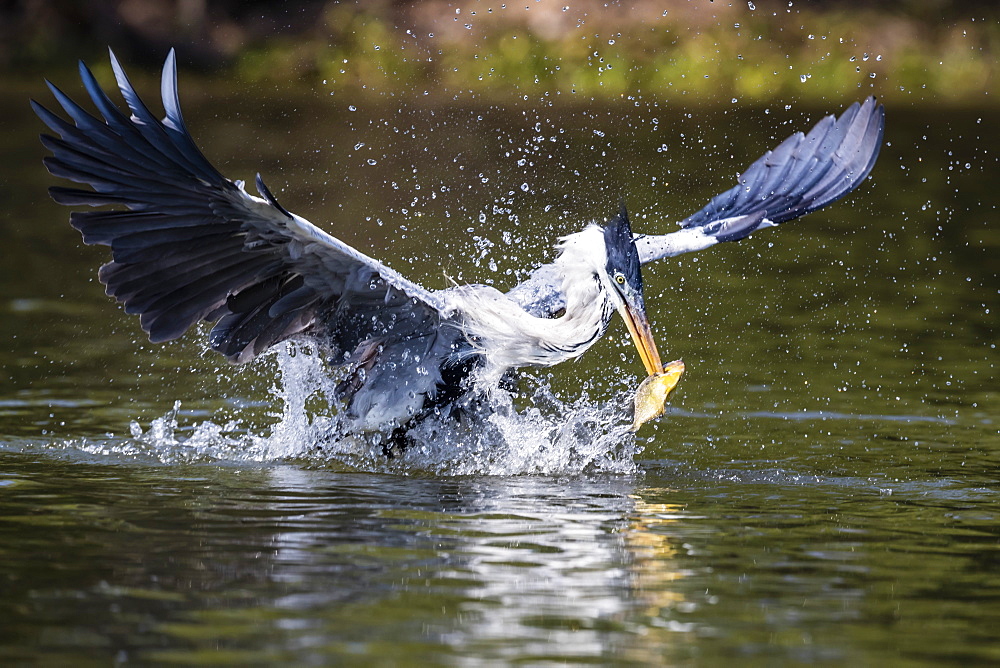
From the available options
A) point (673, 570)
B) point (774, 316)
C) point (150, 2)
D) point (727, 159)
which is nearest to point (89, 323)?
point (774, 316)

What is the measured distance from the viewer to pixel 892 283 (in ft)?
44.9

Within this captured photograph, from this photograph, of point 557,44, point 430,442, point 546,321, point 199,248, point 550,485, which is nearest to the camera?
point 199,248

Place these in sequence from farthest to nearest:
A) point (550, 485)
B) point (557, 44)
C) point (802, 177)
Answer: point (557, 44) < point (802, 177) < point (550, 485)

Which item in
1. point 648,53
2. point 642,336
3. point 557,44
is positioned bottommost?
point 642,336

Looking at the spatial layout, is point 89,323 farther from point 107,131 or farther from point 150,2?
point 150,2

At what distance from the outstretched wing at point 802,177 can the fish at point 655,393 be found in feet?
5.40

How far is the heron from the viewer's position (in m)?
6.86

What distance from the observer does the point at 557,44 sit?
29328mm

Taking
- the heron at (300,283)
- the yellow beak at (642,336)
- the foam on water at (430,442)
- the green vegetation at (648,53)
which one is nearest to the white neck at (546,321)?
the heron at (300,283)

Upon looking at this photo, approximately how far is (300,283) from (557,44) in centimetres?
2260

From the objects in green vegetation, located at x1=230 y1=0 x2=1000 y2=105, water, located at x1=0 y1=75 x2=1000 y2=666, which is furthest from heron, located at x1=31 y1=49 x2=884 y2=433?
green vegetation, located at x1=230 y1=0 x2=1000 y2=105

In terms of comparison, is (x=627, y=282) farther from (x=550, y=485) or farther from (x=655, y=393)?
(x=550, y=485)

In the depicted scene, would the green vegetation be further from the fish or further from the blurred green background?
the fish

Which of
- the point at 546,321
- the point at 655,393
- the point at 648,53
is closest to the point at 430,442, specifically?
the point at 546,321
